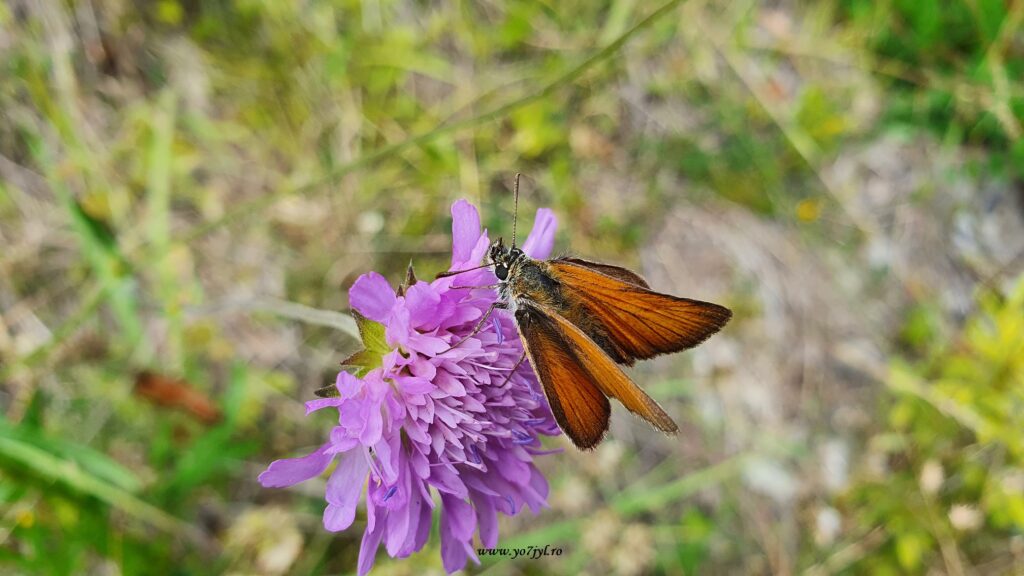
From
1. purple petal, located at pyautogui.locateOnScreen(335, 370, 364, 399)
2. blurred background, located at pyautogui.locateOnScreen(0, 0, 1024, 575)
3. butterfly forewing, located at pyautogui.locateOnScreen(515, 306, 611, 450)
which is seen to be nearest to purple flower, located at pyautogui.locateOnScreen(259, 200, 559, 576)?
purple petal, located at pyautogui.locateOnScreen(335, 370, 364, 399)

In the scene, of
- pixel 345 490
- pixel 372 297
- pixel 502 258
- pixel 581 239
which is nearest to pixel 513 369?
pixel 502 258

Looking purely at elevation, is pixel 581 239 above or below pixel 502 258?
above

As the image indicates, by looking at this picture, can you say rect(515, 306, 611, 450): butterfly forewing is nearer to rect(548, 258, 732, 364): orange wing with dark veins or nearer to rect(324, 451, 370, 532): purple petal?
rect(548, 258, 732, 364): orange wing with dark veins

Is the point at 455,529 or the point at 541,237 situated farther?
the point at 541,237

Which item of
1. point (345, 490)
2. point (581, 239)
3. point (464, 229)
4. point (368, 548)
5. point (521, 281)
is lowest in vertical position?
point (368, 548)

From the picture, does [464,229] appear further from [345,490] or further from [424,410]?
[345,490]

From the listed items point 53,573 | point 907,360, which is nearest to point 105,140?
point 53,573
